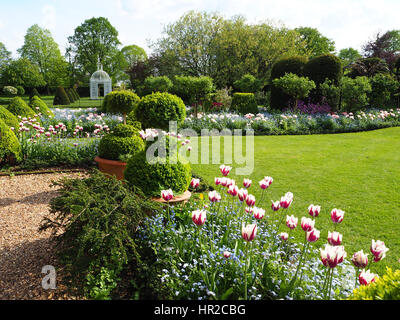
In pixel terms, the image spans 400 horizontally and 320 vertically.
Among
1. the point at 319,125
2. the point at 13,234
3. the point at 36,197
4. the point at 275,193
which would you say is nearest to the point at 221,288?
the point at 13,234

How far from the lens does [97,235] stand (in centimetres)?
270

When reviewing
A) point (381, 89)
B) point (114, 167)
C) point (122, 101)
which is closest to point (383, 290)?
point (114, 167)

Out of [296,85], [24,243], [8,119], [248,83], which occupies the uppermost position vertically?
[248,83]

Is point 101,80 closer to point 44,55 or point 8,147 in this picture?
point 44,55

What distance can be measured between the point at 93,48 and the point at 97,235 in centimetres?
4371

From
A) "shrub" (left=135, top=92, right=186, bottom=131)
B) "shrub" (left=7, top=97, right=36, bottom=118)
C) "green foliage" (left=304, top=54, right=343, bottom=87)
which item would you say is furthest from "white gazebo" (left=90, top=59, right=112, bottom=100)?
"shrub" (left=135, top=92, right=186, bottom=131)

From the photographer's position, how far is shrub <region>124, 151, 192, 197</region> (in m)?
4.16

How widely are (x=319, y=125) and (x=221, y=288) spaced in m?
12.9

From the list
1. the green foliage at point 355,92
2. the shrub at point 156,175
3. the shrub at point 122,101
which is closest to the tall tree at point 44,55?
the shrub at point 122,101

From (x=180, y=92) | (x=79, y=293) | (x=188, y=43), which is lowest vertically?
(x=79, y=293)

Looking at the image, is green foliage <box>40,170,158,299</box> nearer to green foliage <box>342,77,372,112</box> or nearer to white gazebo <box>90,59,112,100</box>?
green foliage <box>342,77,372,112</box>

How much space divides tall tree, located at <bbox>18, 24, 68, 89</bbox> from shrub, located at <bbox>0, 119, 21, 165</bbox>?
3597 centimetres

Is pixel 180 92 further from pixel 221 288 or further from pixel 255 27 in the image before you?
pixel 221 288

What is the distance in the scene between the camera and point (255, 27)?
26453 mm
